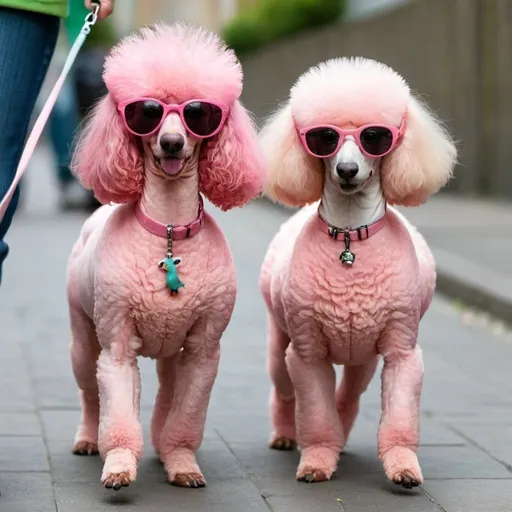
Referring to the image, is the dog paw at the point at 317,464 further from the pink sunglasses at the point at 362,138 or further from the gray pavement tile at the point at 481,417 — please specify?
the gray pavement tile at the point at 481,417

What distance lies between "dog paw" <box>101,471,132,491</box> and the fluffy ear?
1.01 metres

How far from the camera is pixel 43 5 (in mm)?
4699

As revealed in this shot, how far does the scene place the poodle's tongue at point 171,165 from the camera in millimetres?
4539

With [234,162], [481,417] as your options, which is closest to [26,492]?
[234,162]

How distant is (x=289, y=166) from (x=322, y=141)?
6.7 inches

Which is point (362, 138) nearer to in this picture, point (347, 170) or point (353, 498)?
point (347, 170)

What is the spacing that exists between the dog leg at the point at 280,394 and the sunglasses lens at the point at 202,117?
1006 millimetres

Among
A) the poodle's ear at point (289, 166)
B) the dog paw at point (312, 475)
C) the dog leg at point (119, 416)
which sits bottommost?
the dog paw at point (312, 475)

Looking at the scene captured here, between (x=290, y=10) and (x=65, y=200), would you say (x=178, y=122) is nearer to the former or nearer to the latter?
(x=65, y=200)

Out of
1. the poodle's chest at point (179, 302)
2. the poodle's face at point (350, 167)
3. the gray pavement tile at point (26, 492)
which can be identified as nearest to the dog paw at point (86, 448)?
the gray pavement tile at point (26, 492)

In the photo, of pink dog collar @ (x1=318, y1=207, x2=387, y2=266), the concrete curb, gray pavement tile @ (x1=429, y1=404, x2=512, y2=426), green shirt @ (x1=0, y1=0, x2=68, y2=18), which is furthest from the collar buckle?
the concrete curb

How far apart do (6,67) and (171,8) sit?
5728 cm

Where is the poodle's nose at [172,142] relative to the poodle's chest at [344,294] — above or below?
above

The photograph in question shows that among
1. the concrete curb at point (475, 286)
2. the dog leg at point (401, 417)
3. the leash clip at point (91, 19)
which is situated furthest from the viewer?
the concrete curb at point (475, 286)
